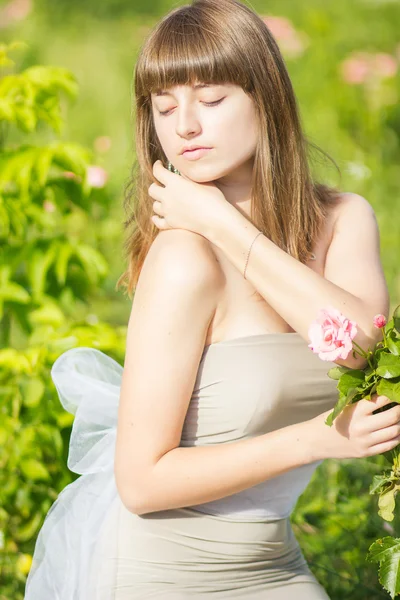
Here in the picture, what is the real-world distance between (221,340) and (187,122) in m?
0.45

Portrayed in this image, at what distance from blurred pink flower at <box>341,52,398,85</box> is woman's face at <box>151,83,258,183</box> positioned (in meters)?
4.93

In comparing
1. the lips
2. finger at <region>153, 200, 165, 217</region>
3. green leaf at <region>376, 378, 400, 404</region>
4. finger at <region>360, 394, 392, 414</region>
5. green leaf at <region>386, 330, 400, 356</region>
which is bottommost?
finger at <region>360, 394, 392, 414</region>

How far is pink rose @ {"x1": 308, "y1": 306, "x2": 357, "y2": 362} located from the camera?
1.52 metres

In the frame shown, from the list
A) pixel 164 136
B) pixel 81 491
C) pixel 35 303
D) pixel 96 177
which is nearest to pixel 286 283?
pixel 164 136

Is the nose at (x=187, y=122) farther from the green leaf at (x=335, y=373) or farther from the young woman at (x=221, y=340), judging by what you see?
the green leaf at (x=335, y=373)

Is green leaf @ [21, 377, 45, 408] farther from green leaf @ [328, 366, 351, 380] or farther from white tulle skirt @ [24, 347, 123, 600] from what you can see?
green leaf @ [328, 366, 351, 380]

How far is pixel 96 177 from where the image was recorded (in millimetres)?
3125

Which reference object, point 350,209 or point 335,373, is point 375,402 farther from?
point 350,209

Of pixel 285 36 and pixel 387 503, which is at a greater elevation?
pixel 285 36

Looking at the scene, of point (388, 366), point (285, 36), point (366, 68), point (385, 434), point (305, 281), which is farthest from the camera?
point (366, 68)

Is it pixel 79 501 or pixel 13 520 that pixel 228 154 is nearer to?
pixel 79 501

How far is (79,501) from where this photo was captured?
7.16 ft

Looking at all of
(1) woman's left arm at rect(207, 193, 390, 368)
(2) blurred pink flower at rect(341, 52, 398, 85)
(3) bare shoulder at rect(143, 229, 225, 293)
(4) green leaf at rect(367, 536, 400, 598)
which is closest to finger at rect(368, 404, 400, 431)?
(1) woman's left arm at rect(207, 193, 390, 368)

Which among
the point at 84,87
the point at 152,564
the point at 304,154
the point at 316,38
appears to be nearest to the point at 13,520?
the point at 152,564
